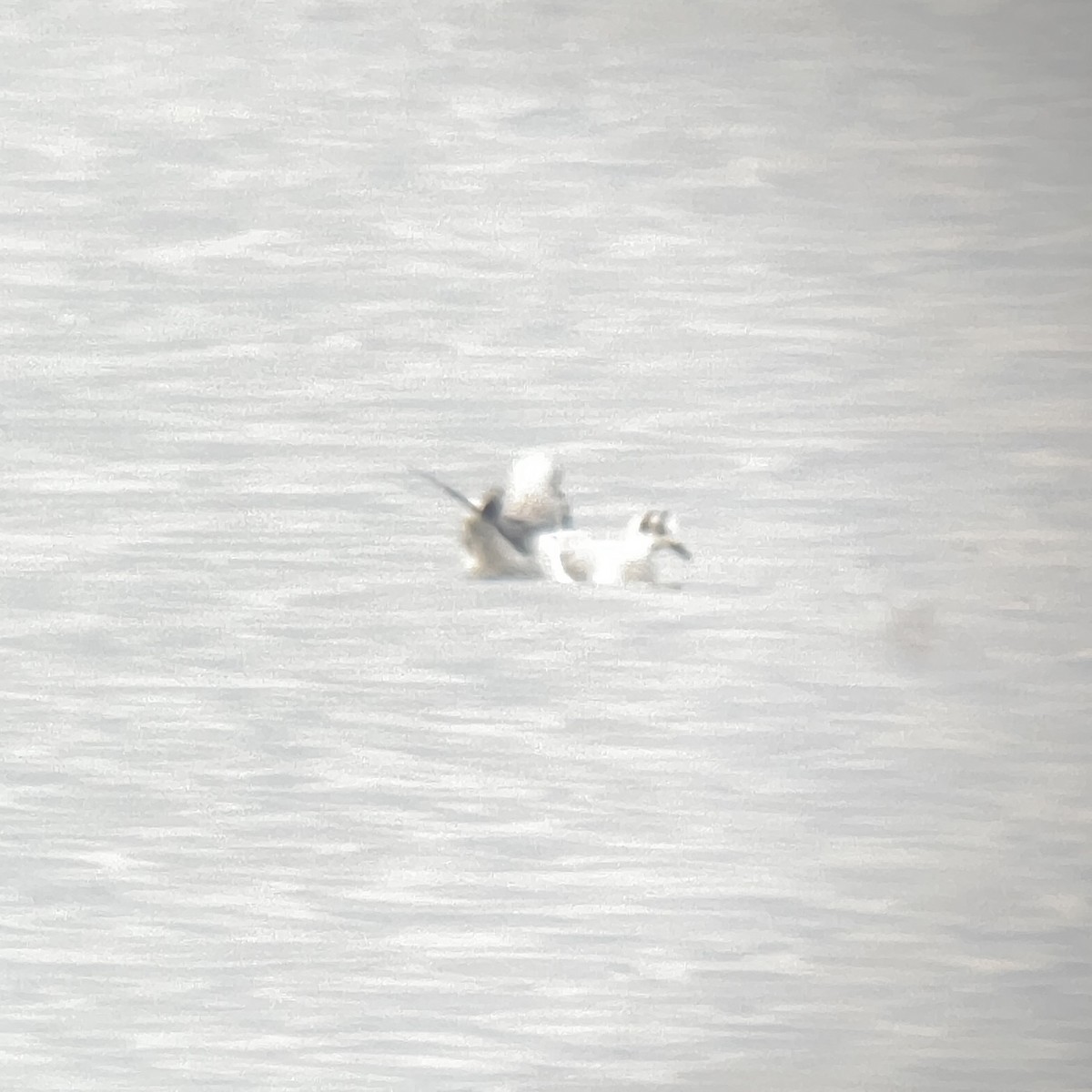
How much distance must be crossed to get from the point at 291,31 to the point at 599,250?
0.35 meters

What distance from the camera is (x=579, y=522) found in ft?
4.21

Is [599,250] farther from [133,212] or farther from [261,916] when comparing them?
[261,916]

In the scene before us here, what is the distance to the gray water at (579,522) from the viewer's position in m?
1.26

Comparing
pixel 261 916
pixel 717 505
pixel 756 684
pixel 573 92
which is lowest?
pixel 261 916

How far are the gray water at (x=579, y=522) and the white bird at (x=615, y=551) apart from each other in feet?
0.06

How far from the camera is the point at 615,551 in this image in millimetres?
1280

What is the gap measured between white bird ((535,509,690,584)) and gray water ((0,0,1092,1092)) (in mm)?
18

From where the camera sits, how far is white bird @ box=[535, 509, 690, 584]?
128cm

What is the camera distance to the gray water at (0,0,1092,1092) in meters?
1.26

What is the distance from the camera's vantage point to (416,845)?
130cm

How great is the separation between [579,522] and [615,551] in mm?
43

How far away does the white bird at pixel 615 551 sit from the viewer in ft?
4.18

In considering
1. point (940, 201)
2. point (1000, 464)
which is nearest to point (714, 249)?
point (940, 201)

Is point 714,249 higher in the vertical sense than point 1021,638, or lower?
higher
